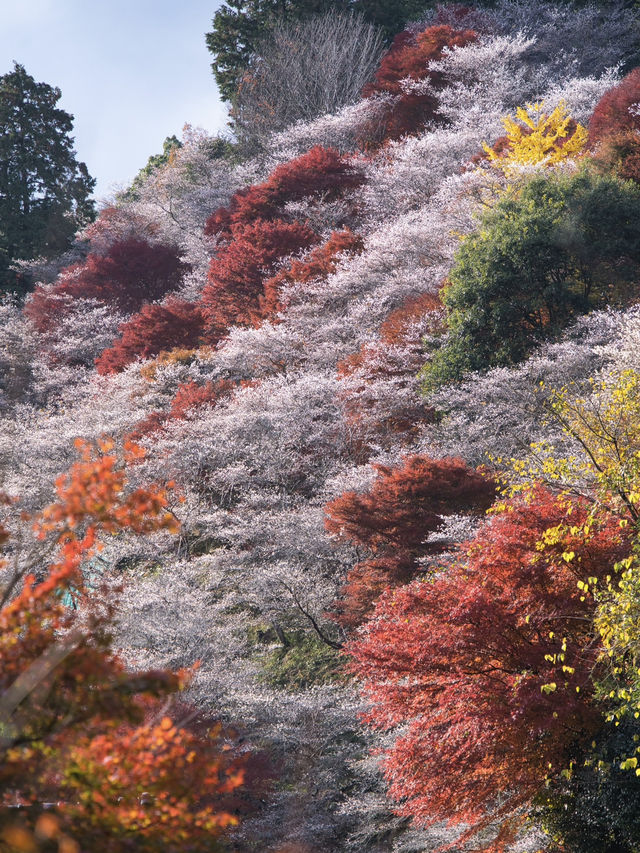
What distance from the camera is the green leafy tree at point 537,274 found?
1706 centimetres

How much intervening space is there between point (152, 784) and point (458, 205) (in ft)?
66.6

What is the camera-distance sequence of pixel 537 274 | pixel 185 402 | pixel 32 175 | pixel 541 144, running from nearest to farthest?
pixel 537 274 < pixel 185 402 < pixel 541 144 < pixel 32 175

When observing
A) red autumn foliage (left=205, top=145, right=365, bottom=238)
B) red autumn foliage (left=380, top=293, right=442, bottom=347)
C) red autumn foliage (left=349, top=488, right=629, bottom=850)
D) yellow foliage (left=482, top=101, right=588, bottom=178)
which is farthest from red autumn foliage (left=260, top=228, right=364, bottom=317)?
red autumn foliage (left=349, top=488, right=629, bottom=850)

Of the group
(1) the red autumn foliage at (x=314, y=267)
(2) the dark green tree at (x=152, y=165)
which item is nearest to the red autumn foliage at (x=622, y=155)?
(1) the red autumn foliage at (x=314, y=267)

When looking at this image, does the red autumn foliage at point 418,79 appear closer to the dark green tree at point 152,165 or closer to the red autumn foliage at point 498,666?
the dark green tree at point 152,165

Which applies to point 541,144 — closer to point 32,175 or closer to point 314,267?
point 314,267

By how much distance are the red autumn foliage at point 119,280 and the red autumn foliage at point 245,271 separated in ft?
21.4

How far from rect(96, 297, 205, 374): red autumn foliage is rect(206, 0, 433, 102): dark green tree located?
18780 millimetres

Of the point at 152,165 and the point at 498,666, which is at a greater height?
the point at 152,165

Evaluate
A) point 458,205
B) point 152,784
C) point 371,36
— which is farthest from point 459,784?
point 371,36

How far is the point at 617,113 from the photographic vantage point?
2288 cm

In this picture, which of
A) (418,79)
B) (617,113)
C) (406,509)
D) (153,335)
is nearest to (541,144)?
(617,113)

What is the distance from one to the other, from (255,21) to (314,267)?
2362cm

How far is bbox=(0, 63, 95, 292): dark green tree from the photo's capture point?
36.8 m
